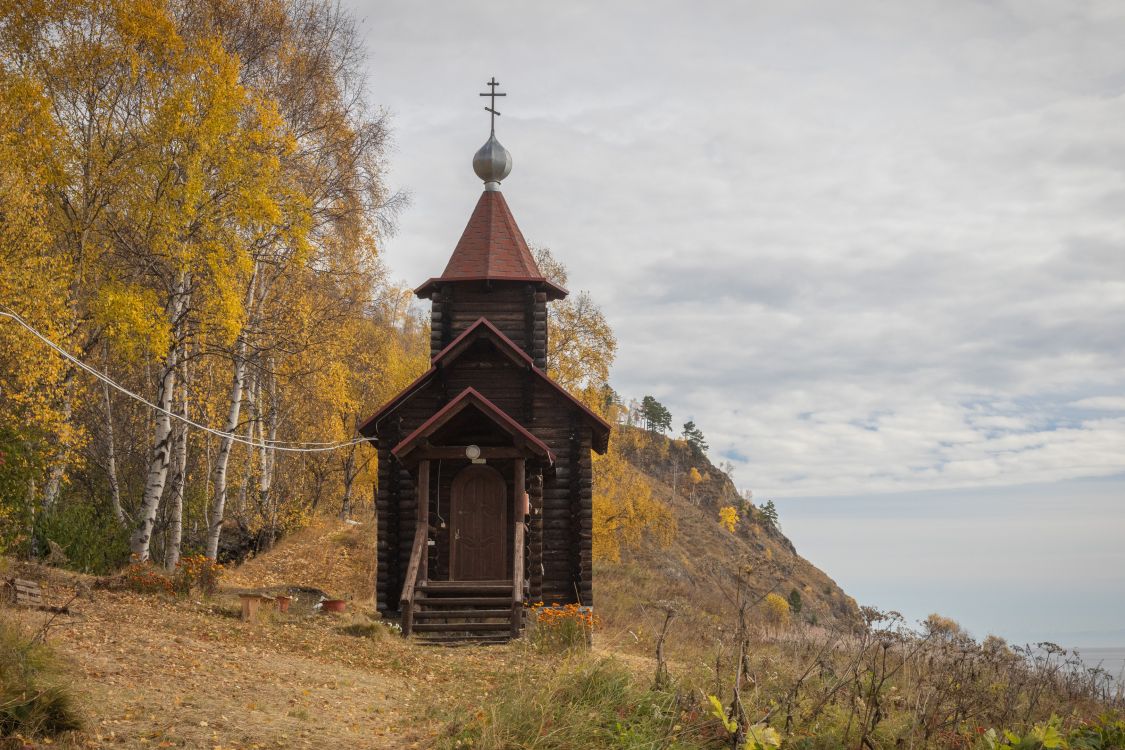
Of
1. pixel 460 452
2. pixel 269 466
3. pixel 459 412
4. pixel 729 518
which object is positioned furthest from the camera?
pixel 729 518

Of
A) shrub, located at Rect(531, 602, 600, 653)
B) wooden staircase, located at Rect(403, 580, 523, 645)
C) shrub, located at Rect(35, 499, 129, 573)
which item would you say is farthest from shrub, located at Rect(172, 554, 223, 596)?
shrub, located at Rect(531, 602, 600, 653)

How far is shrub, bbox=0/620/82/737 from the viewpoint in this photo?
6820 mm

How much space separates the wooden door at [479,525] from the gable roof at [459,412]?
201 cm

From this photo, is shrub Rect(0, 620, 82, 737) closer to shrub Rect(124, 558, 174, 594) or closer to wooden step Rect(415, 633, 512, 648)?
shrub Rect(124, 558, 174, 594)

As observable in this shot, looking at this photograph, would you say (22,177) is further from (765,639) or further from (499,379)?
(765,639)

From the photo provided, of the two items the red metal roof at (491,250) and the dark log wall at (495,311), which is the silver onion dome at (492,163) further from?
the dark log wall at (495,311)

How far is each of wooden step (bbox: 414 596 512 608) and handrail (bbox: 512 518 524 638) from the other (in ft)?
2.17

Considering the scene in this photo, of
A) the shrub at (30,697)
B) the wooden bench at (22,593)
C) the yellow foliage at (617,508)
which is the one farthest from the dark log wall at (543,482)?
the yellow foliage at (617,508)

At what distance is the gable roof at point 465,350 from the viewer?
17.8m

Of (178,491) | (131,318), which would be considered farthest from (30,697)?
(178,491)

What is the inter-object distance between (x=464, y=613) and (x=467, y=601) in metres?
0.37

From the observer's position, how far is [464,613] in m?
15.4

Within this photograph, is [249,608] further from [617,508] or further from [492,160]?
[617,508]

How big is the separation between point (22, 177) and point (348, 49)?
27.8 ft
